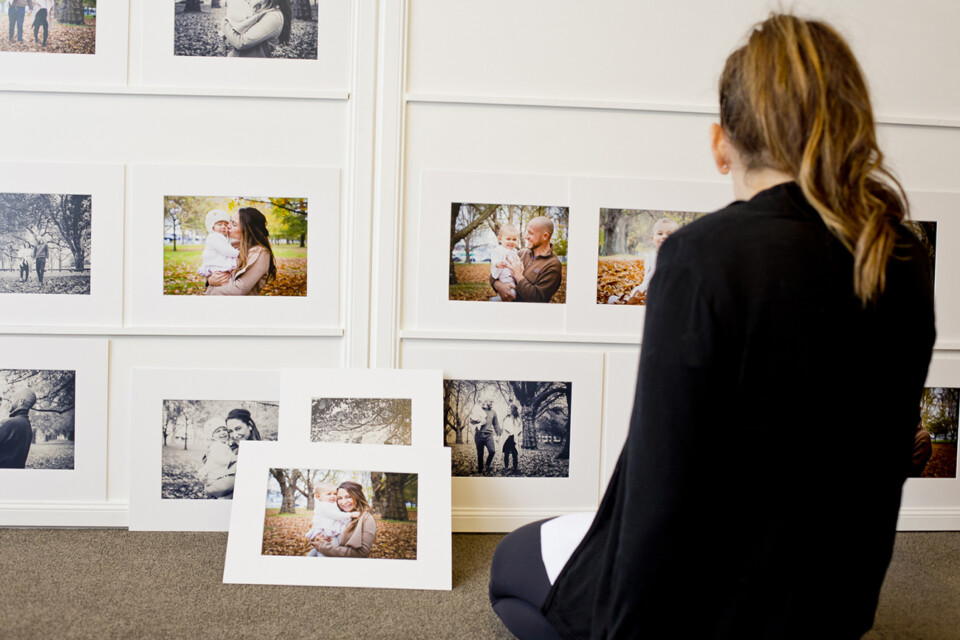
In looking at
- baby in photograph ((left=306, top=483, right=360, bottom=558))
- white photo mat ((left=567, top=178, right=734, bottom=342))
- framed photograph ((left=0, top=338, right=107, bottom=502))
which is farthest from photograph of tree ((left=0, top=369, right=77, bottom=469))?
white photo mat ((left=567, top=178, right=734, bottom=342))

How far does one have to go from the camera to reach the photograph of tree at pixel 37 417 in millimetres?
2596

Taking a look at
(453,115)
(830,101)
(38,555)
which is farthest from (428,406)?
(830,101)

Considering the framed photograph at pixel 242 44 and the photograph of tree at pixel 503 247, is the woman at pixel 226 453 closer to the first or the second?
the photograph of tree at pixel 503 247

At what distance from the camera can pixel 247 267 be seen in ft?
8.51

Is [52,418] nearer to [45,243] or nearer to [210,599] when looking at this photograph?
[45,243]

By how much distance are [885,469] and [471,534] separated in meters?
1.81

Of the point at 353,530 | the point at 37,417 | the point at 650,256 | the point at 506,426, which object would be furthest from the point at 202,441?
the point at 650,256

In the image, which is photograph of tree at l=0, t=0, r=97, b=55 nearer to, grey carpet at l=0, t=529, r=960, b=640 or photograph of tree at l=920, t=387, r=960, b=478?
grey carpet at l=0, t=529, r=960, b=640

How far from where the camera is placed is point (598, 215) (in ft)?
8.69

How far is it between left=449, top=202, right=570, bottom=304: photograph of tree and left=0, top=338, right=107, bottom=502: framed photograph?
50.8 inches

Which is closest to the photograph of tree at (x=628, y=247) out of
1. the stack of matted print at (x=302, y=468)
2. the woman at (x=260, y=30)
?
the stack of matted print at (x=302, y=468)

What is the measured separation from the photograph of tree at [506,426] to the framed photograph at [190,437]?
2.18 feet

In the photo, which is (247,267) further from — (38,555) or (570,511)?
(570,511)

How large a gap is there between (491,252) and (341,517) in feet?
3.41
